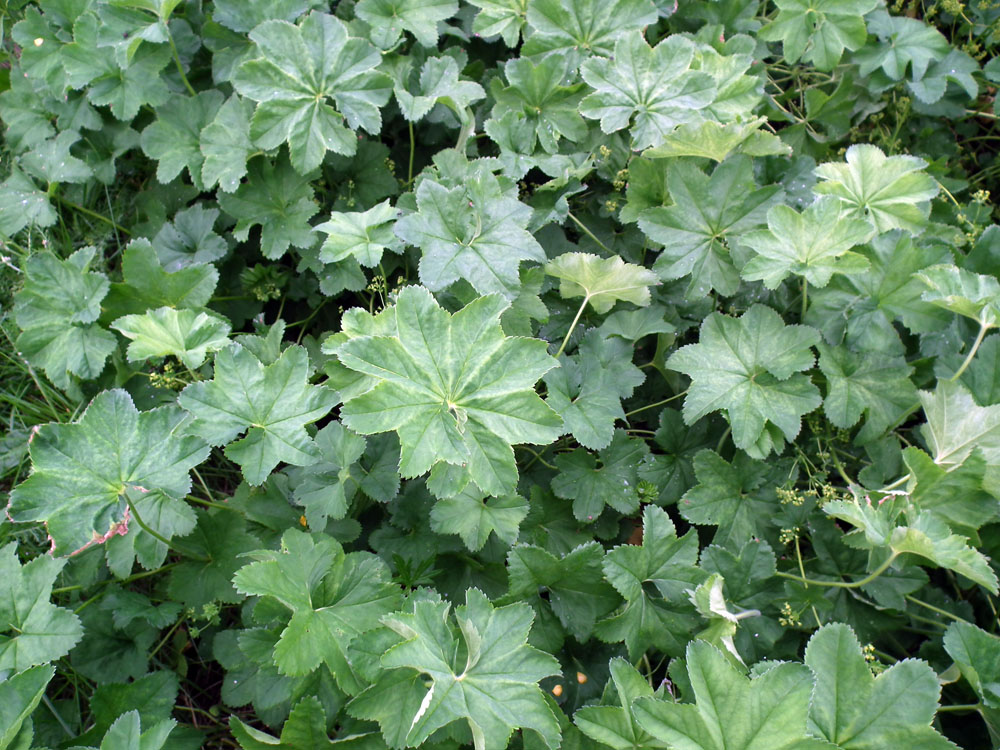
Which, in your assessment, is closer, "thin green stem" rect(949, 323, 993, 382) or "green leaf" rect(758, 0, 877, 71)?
"thin green stem" rect(949, 323, 993, 382)

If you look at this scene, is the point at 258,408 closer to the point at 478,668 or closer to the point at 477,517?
the point at 477,517

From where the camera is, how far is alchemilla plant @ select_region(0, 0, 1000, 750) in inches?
63.6

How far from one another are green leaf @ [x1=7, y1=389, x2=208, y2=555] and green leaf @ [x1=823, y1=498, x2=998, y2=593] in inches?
61.3

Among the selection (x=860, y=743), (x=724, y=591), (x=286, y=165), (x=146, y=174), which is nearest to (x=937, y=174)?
(x=724, y=591)

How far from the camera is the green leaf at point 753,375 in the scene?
193 centimetres

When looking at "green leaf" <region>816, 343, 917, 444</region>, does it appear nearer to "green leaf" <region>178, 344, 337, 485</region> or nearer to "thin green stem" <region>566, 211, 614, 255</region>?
"thin green stem" <region>566, 211, 614, 255</region>

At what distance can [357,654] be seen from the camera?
159cm

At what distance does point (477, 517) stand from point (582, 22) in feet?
5.53

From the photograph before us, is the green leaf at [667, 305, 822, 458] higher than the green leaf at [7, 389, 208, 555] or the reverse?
higher

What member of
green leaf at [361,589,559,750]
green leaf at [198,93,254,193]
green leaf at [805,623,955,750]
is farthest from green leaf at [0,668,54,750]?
green leaf at [805,623,955,750]

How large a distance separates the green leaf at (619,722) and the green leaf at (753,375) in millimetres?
667

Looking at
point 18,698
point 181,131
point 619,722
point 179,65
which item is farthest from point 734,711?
point 179,65

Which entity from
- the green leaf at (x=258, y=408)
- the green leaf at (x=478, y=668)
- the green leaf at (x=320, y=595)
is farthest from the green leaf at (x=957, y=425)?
the green leaf at (x=258, y=408)

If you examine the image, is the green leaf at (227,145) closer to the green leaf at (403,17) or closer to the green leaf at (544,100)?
the green leaf at (403,17)
